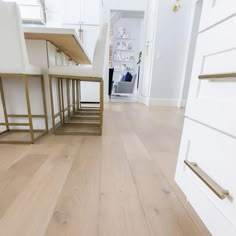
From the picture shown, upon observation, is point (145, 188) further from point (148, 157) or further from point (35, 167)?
point (35, 167)

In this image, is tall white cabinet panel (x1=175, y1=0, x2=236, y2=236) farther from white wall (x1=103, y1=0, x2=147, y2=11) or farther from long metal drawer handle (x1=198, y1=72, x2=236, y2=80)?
white wall (x1=103, y1=0, x2=147, y2=11)

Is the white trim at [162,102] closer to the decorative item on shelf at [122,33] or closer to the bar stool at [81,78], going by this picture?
the bar stool at [81,78]

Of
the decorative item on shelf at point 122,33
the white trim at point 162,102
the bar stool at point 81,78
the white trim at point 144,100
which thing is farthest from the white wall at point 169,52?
the decorative item on shelf at point 122,33

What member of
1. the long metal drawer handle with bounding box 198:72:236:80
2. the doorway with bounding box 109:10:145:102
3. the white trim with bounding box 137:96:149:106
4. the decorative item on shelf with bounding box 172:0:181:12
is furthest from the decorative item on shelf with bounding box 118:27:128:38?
the long metal drawer handle with bounding box 198:72:236:80

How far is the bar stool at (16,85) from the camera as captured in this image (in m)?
1.04

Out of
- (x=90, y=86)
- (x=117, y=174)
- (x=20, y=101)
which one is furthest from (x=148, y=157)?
(x=90, y=86)

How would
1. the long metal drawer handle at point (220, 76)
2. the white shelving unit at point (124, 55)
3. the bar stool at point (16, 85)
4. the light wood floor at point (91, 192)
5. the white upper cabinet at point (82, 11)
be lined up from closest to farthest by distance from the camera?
the long metal drawer handle at point (220, 76) → the light wood floor at point (91, 192) → the bar stool at point (16, 85) → the white upper cabinet at point (82, 11) → the white shelving unit at point (124, 55)

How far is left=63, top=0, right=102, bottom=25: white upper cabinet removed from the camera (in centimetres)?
328

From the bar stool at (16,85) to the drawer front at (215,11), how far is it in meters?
1.08

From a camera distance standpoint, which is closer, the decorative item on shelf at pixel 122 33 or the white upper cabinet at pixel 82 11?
the white upper cabinet at pixel 82 11

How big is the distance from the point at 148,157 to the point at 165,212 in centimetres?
50

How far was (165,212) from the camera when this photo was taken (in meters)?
0.67

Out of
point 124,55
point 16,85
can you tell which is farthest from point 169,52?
point 124,55

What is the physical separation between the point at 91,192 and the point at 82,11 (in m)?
3.62
